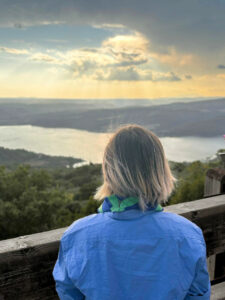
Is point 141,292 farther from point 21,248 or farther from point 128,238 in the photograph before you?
point 21,248

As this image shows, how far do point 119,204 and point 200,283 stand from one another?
417 millimetres

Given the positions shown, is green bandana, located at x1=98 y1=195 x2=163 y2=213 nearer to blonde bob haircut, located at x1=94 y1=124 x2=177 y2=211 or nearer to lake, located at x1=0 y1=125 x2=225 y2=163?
blonde bob haircut, located at x1=94 y1=124 x2=177 y2=211

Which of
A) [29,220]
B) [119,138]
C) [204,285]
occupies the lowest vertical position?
[29,220]

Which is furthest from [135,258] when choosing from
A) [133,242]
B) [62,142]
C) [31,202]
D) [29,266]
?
[62,142]

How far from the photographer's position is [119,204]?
112 cm

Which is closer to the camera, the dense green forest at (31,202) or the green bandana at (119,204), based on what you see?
the green bandana at (119,204)

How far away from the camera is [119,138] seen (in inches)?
45.3

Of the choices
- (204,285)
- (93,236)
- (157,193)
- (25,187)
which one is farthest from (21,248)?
(25,187)

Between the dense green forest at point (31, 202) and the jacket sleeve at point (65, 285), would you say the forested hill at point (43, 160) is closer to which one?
the dense green forest at point (31, 202)

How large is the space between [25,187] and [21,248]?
13431 millimetres

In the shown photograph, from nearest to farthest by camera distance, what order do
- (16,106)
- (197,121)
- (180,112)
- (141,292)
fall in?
(141,292) → (197,121) → (180,112) → (16,106)

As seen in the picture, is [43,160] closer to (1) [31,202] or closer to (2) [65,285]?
(1) [31,202]

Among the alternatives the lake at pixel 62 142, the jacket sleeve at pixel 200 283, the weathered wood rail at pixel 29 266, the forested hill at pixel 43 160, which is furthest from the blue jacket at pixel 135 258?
the forested hill at pixel 43 160

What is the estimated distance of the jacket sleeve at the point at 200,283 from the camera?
110 centimetres
